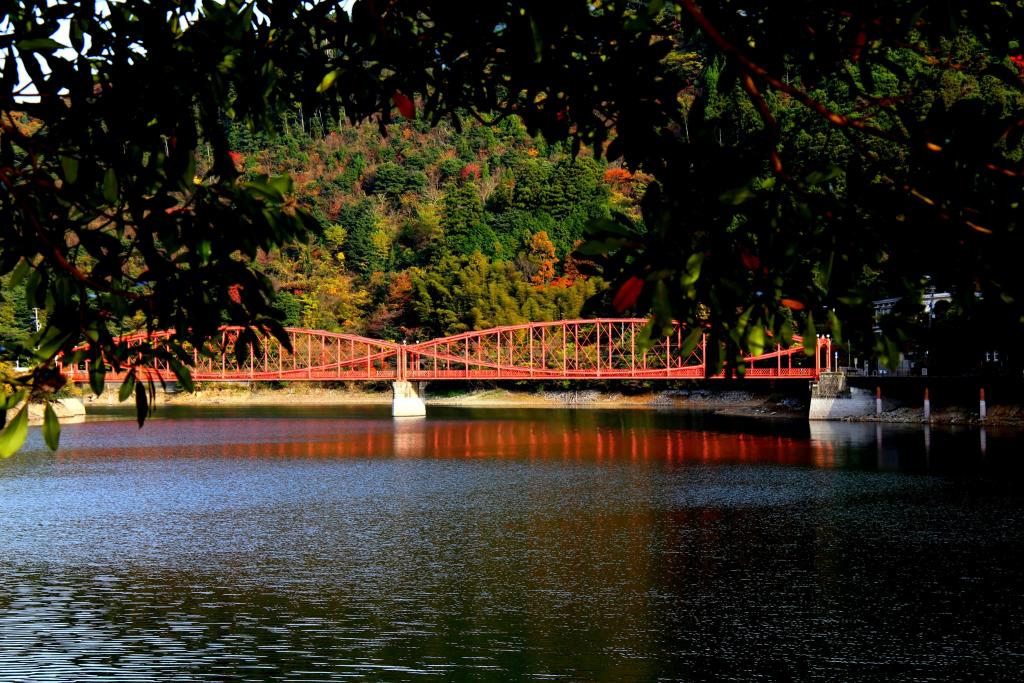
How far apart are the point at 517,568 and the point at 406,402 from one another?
5866cm

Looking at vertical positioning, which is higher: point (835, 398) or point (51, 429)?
point (51, 429)

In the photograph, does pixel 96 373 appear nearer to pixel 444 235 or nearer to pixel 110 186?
pixel 110 186

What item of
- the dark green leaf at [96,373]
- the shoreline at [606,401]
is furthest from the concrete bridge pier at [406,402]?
the dark green leaf at [96,373]

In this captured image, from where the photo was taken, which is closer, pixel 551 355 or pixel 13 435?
pixel 13 435

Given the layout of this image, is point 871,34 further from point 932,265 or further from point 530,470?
point 530,470

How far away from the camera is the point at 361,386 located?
108m

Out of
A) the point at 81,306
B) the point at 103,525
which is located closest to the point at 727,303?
the point at 81,306

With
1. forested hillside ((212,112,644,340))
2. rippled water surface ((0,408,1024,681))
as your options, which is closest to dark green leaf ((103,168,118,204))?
rippled water surface ((0,408,1024,681))

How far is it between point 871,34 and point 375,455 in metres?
43.4

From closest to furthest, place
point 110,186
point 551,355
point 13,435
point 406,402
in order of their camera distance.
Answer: point 13,435
point 110,186
point 406,402
point 551,355

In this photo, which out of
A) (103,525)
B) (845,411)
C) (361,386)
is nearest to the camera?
(103,525)

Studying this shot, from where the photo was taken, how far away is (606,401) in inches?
3696

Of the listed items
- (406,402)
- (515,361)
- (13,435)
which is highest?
(515,361)

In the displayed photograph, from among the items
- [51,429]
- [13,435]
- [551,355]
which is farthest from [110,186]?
[551,355]
